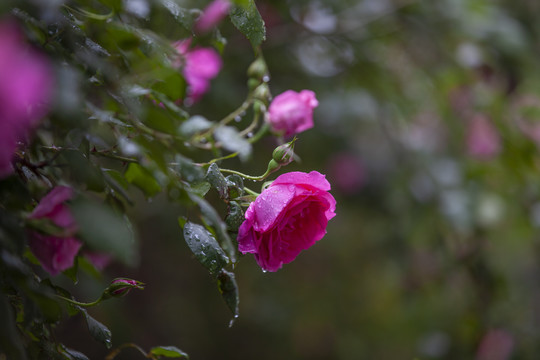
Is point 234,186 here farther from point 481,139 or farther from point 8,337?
point 481,139

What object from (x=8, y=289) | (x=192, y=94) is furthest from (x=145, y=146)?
(x=192, y=94)

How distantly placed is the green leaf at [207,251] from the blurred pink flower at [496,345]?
43.2 inches

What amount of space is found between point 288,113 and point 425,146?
1025 mm

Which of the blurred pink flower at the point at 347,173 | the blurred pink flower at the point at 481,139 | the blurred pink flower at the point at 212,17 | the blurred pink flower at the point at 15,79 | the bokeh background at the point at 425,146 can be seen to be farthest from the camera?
the blurred pink flower at the point at 347,173

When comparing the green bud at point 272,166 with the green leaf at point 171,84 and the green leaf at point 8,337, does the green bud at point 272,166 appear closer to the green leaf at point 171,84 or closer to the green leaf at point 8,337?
the green leaf at point 171,84

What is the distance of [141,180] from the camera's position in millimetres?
451

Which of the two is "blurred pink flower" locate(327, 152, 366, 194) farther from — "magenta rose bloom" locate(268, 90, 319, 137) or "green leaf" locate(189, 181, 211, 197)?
"green leaf" locate(189, 181, 211, 197)

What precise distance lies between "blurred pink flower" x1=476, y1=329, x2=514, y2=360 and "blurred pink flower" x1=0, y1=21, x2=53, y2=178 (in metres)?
1.28

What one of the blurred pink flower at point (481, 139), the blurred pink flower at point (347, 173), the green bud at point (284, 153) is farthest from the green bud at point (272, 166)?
the blurred pink flower at point (347, 173)

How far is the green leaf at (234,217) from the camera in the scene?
440mm

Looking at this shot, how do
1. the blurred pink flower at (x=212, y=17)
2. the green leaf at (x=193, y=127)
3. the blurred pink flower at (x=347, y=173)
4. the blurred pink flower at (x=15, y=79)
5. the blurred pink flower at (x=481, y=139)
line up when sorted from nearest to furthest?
1. the blurred pink flower at (x=15, y=79)
2. the green leaf at (x=193, y=127)
3. the blurred pink flower at (x=212, y=17)
4. the blurred pink flower at (x=481, y=139)
5. the blurred pink flower at (x=347, y=173)

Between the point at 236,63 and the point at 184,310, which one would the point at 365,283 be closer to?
the point at 184,310

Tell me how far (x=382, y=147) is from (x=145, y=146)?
1782 millimetres

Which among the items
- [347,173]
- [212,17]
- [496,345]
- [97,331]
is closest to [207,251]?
[97,331]
